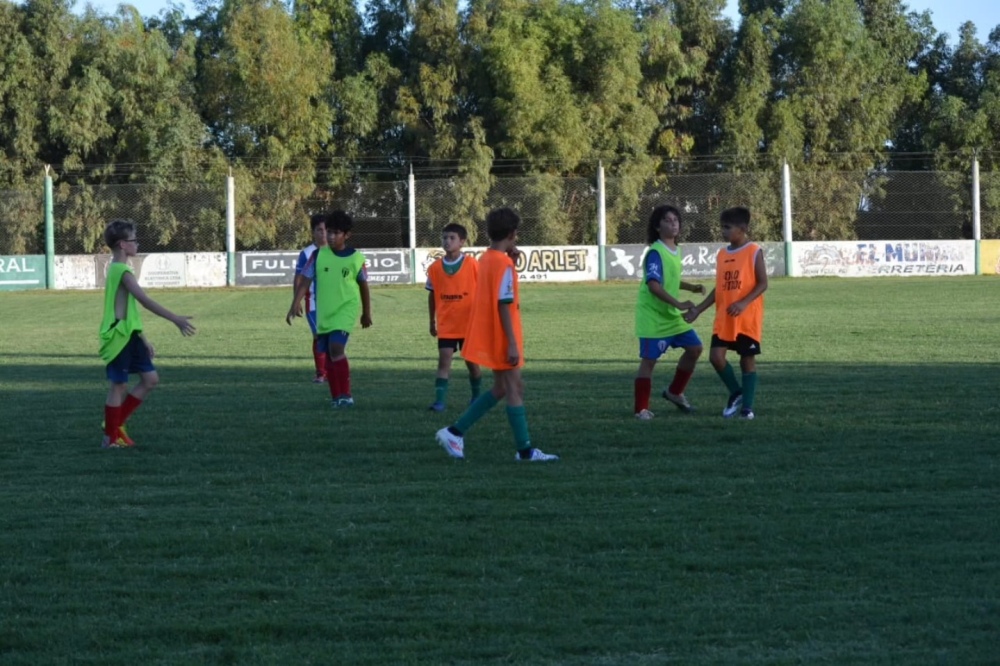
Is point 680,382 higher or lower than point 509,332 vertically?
lower

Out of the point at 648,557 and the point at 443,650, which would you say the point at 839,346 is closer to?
the point at 648,557

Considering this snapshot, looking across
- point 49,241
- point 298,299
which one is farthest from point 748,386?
point 49,241

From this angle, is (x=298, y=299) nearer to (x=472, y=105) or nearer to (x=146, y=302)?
(x=146, y=302)

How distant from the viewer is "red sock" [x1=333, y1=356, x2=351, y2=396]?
10648 mm

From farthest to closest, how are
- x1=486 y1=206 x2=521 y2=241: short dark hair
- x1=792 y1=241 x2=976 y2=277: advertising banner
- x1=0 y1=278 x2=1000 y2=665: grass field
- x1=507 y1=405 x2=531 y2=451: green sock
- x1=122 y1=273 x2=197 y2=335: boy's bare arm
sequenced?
1. x1=792 y1=241 x2=976 y2=277: advertising banner
2. x1=122 y1=273 x2=197 y2=335: boy's bare arm
3. x1=507 y1=405 x2=531 y2=451: green sock
4. x1=486 y1=206 x2=521 y2=241: short dark hair
5. x1=0 y1=278 x2=1000 y2=665: grass field

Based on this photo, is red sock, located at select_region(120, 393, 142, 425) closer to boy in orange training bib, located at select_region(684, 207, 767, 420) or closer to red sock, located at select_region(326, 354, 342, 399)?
red sock, located at select_region(326, 354, 342, 399)

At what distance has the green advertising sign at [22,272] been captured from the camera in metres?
39.8

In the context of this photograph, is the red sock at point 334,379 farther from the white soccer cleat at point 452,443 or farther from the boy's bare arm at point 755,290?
the boy's bare arm at point 755,290

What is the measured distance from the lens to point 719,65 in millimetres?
52938

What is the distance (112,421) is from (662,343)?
379 centimetres

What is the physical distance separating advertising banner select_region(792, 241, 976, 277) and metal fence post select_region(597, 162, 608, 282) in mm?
6746

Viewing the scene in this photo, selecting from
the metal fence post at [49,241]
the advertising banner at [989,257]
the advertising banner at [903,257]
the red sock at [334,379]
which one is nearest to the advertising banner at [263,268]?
the metal fence post at [49,241]

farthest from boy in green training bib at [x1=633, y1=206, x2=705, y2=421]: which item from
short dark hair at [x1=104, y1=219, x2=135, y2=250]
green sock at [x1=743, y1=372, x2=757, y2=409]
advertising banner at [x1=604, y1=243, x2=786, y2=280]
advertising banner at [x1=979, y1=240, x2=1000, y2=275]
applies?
advertising banner at [x1=979, y1=240, x2=1000, y2=275]

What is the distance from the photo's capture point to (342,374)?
35.0 feet
